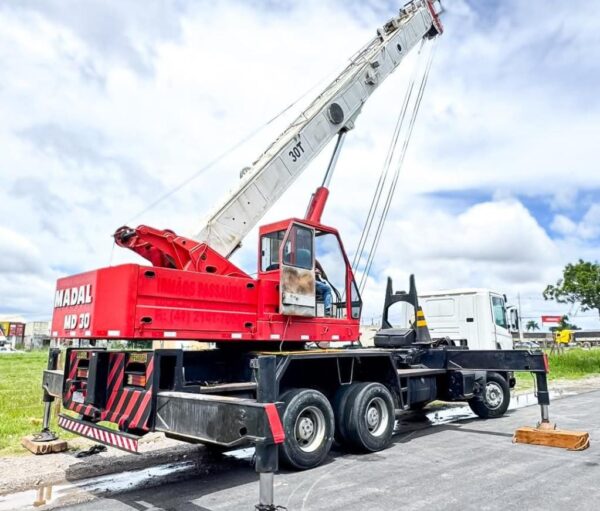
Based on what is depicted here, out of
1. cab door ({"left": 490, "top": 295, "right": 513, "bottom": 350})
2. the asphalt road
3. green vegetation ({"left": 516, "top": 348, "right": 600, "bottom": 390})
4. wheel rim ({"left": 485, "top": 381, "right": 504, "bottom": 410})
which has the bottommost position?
the asphalt road

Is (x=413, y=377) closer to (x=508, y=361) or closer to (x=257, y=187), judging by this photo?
(x=508, y=361)

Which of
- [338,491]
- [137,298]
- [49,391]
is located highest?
[137,298]

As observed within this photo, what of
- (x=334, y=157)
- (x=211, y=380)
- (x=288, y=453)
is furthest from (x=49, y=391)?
(x=334, y=157)

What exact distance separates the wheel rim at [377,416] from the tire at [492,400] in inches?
127

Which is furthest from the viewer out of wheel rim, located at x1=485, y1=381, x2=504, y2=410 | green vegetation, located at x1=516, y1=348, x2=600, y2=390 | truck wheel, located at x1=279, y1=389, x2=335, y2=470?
green vegetation, located at x1=516, y1=348, x2=600, y2=390

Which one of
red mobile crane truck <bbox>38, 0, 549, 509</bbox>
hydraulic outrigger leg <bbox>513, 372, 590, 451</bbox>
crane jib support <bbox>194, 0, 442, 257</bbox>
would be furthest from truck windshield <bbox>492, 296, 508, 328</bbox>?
crane jib support <bbox>194, 0, 442, 257</bbox>

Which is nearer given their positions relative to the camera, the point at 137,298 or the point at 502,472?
the point at 137,298

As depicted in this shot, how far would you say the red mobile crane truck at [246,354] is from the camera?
5.41 m

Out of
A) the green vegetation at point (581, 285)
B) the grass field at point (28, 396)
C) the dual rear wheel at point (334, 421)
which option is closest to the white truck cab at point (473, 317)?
the grass field at point (28, 396)

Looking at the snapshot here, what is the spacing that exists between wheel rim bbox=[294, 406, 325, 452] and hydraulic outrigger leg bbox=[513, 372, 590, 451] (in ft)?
10.7

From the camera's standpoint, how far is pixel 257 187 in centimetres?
874

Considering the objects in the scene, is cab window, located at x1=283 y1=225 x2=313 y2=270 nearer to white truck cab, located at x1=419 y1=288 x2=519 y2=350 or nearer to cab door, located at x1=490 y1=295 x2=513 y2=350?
white truck cab, located at x1=419 y1=288 x2=519 y2=350

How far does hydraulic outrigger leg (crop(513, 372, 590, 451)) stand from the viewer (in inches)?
291

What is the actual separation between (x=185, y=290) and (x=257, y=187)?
3119 millimetres
